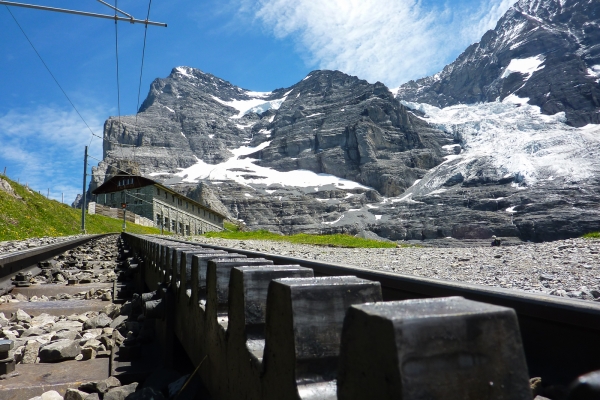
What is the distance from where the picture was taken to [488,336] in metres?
0.65

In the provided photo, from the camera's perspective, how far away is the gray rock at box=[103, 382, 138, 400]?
2062 mm

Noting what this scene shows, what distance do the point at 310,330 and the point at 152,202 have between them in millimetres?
57058

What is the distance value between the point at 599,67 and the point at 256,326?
7518 inches

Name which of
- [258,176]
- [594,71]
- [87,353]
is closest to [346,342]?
[87,353]

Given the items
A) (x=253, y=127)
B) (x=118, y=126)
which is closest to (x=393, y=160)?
(x=253, y=127)

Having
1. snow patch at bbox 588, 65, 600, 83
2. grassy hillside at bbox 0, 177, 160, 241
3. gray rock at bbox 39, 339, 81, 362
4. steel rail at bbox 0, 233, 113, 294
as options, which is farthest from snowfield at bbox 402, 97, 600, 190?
gray rock at bbox 39, 339, 81, 362

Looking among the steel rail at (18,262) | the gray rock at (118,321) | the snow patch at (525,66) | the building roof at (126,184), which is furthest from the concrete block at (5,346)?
the snow patch at (525,66)

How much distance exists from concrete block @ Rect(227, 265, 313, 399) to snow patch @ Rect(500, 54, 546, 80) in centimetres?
18977

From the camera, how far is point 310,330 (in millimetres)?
973

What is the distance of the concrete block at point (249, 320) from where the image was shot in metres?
1.28

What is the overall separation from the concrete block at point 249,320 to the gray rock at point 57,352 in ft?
6.35

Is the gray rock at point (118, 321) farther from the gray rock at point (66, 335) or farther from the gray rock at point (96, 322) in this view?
the gray rock at point (66, 335)

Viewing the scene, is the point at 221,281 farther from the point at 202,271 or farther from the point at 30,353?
the point at 30,353

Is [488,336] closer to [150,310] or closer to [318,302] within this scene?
[318,302]
